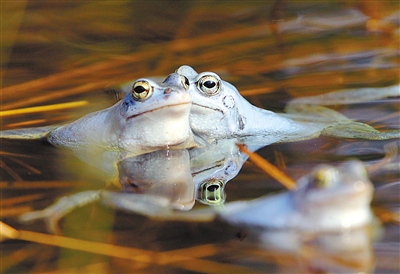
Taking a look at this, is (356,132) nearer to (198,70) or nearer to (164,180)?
(164,180)

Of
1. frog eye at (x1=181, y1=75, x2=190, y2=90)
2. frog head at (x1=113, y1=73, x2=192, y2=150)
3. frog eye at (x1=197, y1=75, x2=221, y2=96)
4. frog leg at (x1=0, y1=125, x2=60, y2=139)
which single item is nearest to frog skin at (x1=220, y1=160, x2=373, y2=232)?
frog head at (x1=113, y1=73, x2=192, y2=150)

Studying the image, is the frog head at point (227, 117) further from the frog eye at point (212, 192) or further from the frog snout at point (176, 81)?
the frog eye at point (212, 192)

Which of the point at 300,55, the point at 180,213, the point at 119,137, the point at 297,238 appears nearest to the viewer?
the point at 297,238

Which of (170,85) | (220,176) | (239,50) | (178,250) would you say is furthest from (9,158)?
(239,50)

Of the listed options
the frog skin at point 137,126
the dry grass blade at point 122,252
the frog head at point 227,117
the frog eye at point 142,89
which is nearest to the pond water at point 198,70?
the dry grass blade at point 122,252

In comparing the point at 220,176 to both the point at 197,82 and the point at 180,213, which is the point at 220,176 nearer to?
the point at 180,213

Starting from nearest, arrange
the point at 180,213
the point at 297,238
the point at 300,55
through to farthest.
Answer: the point at 297,238
the point at 180,213
the point at 300,55

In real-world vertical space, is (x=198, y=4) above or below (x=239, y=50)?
above

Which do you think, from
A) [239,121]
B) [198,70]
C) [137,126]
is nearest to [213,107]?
[239,121]
